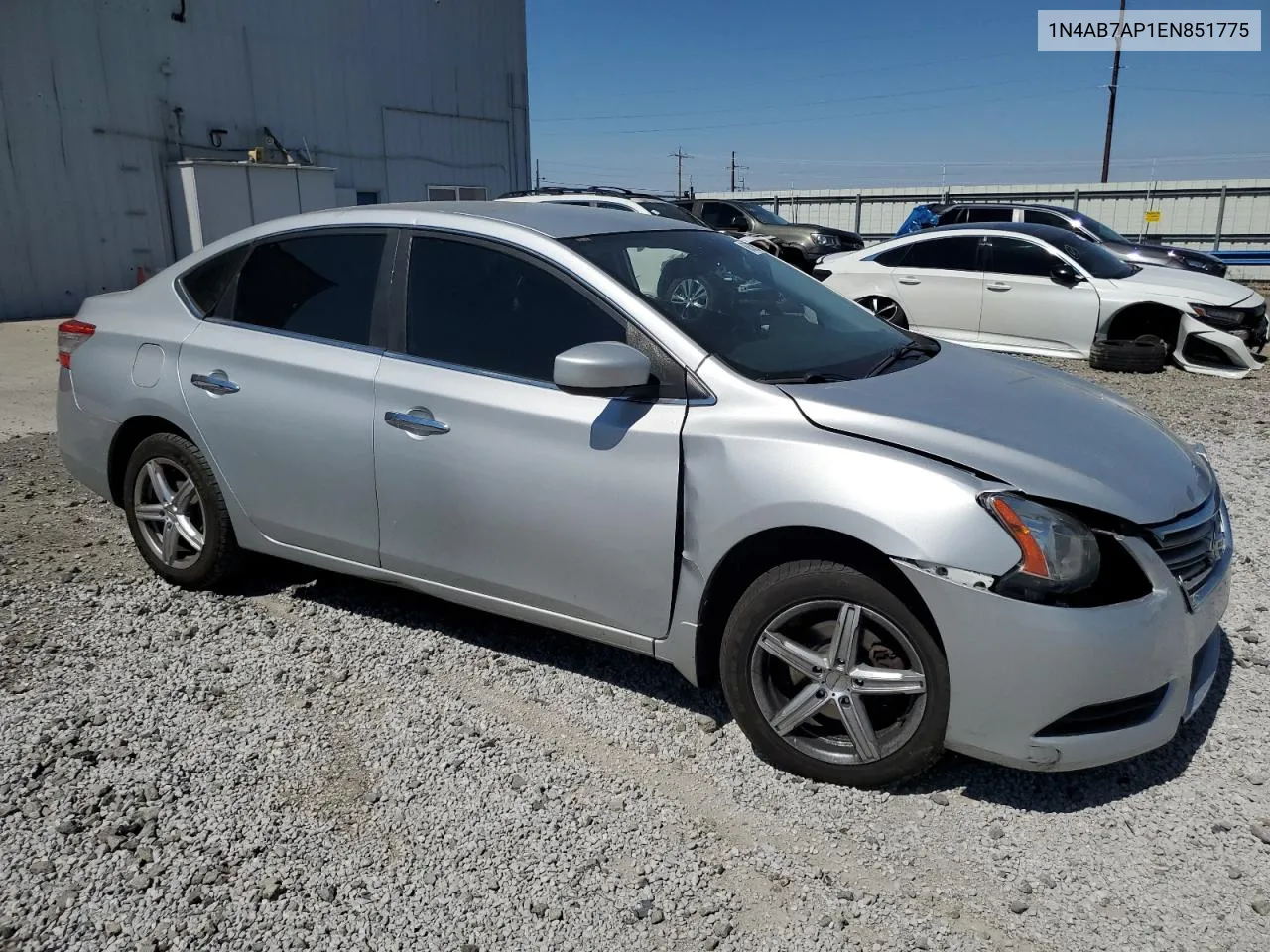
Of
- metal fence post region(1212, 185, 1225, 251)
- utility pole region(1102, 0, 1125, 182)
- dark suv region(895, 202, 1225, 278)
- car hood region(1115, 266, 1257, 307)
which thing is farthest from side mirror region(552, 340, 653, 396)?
utility pole region(1102, 0, 1125, 182)

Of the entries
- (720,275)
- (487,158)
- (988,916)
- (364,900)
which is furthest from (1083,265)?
(487,158)

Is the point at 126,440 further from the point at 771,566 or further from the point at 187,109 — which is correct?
the point at 187,109

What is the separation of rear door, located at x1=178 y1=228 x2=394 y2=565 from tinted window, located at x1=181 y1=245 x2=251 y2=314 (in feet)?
0.19

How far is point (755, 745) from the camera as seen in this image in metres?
3.12

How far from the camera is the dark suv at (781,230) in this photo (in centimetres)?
1897

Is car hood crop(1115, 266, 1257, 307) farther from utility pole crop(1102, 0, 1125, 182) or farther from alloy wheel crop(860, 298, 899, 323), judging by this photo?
utility pole crop(1102, 0, 1125, 182)

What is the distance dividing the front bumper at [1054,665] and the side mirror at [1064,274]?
822 centimetres

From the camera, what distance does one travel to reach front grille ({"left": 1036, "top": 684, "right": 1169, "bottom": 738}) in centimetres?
271

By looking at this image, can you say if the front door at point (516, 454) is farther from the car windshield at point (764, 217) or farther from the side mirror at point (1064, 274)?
the car windshield at point (764, 217)

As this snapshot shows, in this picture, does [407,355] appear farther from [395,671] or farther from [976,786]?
[976,786]

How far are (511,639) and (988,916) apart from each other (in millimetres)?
2156

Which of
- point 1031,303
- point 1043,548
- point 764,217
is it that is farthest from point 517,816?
point 764,217

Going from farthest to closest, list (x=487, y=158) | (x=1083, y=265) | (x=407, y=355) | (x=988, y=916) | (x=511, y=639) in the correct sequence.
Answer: (x=487, y=158), (x=1083, y=265), (x=511, y=639), (x=407, y=355), (x=988, y=916)

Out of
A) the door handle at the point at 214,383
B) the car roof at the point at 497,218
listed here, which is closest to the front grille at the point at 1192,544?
the car roof at the point at 497,218
